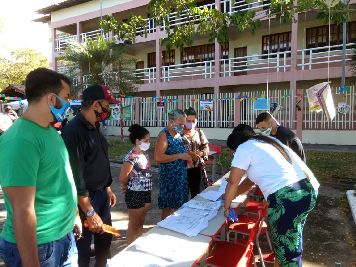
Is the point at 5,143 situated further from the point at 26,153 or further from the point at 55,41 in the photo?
the point at 55,41

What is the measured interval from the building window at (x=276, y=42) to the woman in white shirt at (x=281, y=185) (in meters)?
15.2

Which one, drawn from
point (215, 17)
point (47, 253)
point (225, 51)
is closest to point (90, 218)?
point (47, 253)

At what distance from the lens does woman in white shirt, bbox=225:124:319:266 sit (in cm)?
260

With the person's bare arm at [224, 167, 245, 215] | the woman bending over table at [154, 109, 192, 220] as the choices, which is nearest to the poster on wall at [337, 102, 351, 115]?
the woman bending over table at [154, 109, 192, 220]

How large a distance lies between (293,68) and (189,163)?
452 inches

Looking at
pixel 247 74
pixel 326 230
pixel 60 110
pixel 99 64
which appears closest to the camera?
pixel 60 110

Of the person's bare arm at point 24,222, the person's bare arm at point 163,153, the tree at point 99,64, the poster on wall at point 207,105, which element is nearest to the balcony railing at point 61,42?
the tree at point 99,64

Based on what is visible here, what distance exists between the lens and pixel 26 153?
65.0 inches

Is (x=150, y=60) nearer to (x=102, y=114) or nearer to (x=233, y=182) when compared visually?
(x=102, y=114)

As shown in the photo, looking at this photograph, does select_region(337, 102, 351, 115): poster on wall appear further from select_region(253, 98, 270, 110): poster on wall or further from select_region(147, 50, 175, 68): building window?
select_region(147, 50, 175, 68): building window

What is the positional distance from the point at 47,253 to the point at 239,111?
1342cm

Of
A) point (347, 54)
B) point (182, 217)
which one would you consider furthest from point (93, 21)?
point (182, 217)

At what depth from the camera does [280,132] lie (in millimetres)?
4668

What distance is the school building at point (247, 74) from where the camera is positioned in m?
13.4
